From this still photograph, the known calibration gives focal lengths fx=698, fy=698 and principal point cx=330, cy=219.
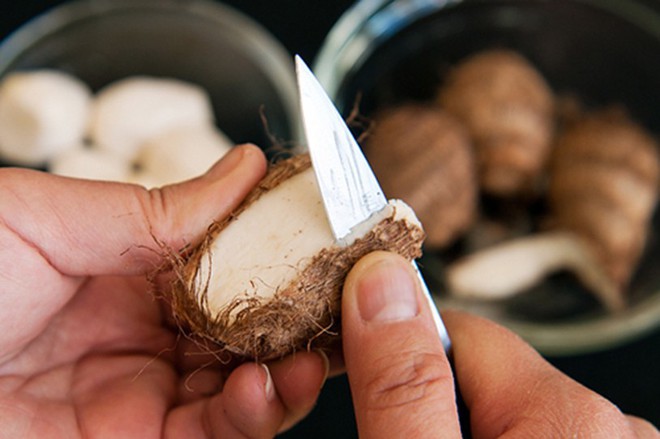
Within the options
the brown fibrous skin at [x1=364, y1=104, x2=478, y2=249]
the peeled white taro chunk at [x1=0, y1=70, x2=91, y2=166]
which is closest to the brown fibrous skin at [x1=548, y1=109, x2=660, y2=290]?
the brown fibrous skin at [x1=364, y1=104, x2=478, y2=249]

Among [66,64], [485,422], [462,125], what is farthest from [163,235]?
[66,64]

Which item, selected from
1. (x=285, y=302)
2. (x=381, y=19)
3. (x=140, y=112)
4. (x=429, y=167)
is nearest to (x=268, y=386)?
(x=285, y=302)

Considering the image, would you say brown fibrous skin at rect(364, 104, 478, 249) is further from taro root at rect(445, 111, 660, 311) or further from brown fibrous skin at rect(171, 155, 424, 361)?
brown fibrous skin at rect(171, 155, 424, 361)

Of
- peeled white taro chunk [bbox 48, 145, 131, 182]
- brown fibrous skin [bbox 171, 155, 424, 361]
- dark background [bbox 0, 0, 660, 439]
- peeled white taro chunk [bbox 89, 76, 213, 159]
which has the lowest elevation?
dark background [bbox 0, 0, 660, 439]

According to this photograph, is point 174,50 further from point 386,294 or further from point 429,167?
point 386,294

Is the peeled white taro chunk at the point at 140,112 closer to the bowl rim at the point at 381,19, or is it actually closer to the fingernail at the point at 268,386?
the bowl rim at the point at 381,19

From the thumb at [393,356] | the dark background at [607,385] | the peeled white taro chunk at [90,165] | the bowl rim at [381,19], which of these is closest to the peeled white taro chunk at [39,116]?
the peeled white taro chunk at [90,165]
